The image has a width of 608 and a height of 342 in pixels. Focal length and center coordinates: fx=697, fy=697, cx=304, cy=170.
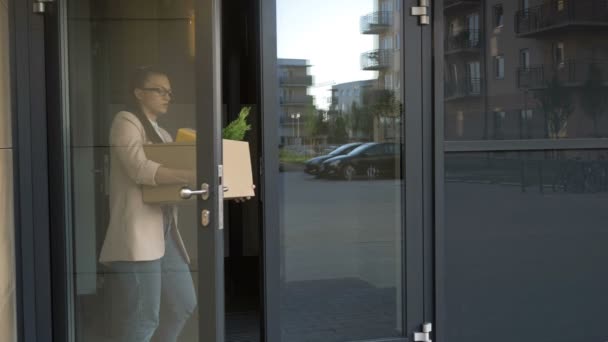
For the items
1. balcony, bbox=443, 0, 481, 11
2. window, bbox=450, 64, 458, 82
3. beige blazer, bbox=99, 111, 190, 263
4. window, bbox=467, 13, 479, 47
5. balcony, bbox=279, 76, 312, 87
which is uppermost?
balcony, bbox=443, 0, 481, 11

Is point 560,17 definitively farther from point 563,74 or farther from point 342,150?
point 342,150

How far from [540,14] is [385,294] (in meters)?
1.76

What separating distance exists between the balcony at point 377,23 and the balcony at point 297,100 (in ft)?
1.52

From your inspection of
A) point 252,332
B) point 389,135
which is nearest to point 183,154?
point 389,135

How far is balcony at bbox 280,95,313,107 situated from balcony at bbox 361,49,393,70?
0.34 m

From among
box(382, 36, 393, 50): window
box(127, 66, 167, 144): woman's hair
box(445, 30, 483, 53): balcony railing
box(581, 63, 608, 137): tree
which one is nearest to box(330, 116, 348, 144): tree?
box(382, 36, 393, 50): window

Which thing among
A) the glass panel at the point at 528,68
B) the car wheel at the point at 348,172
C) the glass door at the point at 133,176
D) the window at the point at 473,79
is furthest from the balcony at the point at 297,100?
the window at the point at 473,79

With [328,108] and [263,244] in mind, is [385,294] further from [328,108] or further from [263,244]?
[328,108]

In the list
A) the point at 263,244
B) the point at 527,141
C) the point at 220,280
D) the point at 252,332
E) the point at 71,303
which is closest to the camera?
the point at 220,280

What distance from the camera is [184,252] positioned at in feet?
10.4

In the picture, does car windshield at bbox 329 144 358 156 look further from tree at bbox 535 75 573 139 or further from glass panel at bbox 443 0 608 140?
tree at bbox 535 75 573 139

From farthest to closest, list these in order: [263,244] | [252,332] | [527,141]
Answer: [252,332]
[527,141]
[263,244]

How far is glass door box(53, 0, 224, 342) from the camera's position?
3.12 meters

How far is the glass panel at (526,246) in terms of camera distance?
148 inches
